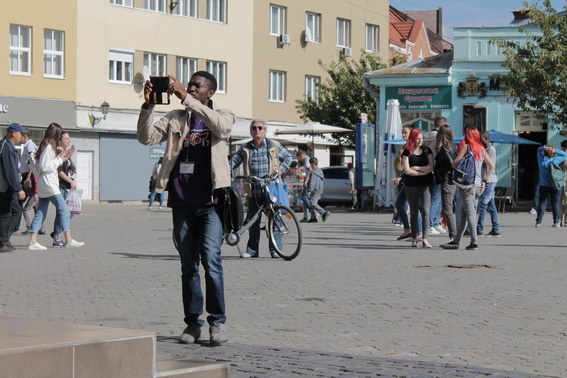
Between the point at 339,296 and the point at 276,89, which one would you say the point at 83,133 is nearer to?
the point at 276,89

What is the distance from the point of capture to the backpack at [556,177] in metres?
22.9

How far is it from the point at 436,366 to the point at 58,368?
2520 mm

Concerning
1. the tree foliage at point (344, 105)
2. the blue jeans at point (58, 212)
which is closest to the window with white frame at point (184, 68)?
the tree foliage at point (344, 105)

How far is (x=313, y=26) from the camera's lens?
54781 mm

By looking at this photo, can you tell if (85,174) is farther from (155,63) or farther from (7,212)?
(7,212)

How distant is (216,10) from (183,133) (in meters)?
42.3

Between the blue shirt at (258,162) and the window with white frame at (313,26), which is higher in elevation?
the window with white frame at (313,26)

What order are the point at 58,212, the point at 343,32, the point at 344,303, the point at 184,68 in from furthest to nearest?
the point at 343,32 → the point at 184,68 → the point at 58,212 → the point at 344,303

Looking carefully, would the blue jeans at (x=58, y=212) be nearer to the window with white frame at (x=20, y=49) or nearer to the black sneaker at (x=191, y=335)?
the black sneaker at (x=191, y=335)

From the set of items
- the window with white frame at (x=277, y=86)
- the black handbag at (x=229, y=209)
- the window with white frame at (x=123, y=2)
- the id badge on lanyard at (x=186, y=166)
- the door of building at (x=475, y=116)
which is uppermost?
the window with white frame at (x=123, y=2)

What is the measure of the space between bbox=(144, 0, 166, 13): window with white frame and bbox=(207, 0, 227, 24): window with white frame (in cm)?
279

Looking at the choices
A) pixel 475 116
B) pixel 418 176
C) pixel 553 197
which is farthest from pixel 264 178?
pixel 475 116

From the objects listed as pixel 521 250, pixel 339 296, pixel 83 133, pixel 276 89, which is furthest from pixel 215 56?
pixel 339 296

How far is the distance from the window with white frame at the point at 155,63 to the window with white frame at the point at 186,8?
2111 millimetres
